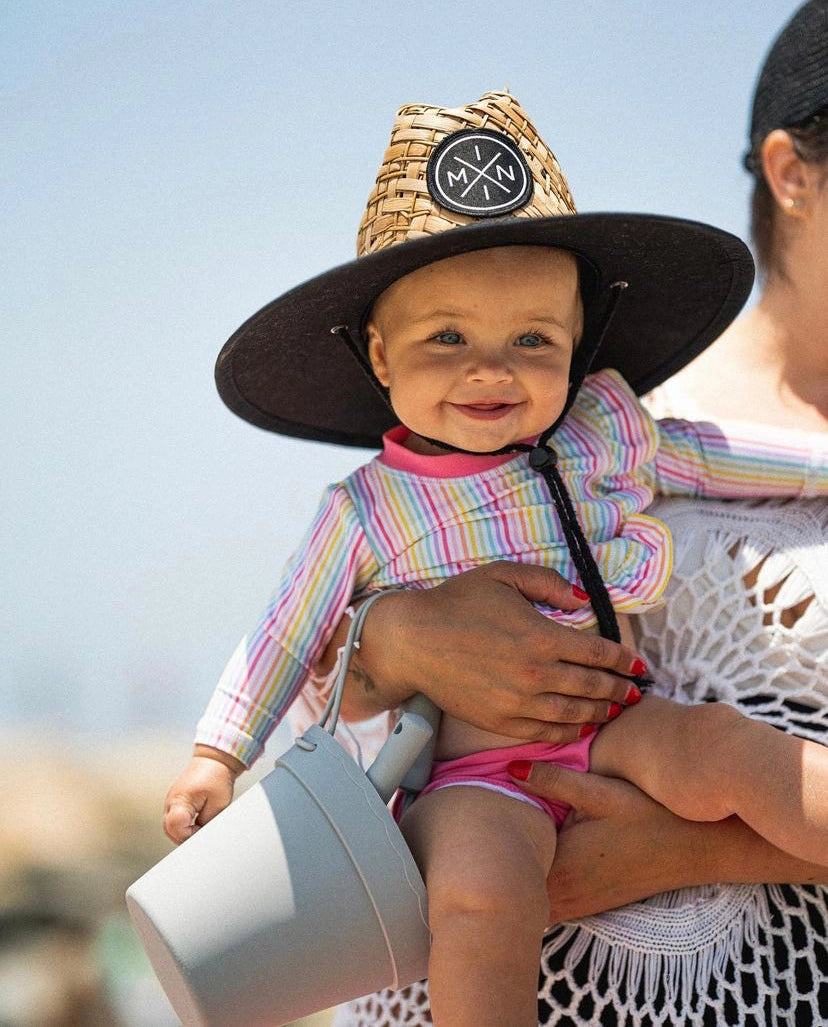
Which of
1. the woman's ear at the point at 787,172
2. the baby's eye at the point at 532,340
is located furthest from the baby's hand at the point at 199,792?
the woman's ear at the point at 787,172

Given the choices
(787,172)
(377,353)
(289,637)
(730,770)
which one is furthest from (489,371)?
(787,172)

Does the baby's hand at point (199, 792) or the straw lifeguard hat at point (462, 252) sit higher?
the straw lifeguard hat at point (462, 252)

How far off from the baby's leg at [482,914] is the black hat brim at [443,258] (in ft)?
2.86

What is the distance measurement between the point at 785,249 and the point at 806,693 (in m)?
1.26

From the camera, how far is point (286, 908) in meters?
1.71

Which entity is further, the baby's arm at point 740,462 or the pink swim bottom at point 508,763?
the baby's arm at point 740,462

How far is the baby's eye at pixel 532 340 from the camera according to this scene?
2.10 m

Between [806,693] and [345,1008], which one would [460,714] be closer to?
[806,693]

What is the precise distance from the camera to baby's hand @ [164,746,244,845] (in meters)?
2.00

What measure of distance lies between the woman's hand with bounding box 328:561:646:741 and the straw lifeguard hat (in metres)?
0.47

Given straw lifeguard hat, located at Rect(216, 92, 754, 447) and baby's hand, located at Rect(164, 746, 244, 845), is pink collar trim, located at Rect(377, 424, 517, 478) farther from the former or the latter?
baby's hand, located at Rect(164, 746, 244, 845)

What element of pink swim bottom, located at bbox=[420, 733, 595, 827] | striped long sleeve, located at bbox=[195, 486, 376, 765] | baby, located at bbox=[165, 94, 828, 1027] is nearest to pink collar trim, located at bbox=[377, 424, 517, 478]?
baby, located at bbox=[165, 94, 828, 1027]

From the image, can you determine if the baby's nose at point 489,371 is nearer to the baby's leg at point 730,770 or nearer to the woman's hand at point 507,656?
the woman's hand at point 507,656

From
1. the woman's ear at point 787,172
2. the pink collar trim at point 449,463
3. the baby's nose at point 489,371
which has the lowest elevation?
the pink collar trim at point 449,463
